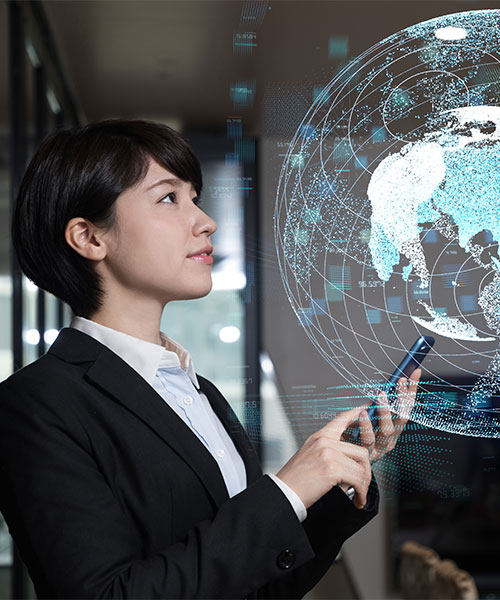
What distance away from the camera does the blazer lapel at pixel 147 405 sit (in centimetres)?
84

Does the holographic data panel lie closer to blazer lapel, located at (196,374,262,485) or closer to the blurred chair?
blazer lapel, located at (196,374,262,485)

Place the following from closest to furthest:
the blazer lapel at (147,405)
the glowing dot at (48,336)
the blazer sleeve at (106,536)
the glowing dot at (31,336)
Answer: the blazer sleeve at (106,536)
the blazer lapel at (147,405)
the glowing dot at (31,336)
the glowing dot at (48,336)

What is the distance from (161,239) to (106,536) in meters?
0.35

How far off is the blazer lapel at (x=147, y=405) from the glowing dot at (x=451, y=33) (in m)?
0.56

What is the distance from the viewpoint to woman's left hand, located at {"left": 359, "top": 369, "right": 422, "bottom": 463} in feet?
2.76

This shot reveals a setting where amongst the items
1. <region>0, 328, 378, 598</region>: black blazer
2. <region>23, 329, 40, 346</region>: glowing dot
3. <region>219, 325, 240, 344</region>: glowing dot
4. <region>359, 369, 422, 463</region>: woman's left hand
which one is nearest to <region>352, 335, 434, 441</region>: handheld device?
<region>359, 369, 422, 463</region>: woman's left hand

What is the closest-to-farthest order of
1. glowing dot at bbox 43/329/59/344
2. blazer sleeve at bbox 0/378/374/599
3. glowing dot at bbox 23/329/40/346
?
1. blazer sleeve at bbox 0/378/374/599
2. glowing dot at bbox 23/329/40/346
3. glowing dot at bbox 43/329/59/344

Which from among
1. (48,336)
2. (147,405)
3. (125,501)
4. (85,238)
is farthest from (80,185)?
(48,336)

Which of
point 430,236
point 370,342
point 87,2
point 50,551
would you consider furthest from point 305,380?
point 87,2

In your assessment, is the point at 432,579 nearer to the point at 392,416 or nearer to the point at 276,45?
the point at 392,416

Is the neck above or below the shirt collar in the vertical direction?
above

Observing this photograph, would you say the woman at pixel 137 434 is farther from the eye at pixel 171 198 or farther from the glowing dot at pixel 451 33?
the glowing dot at pixel 451 33

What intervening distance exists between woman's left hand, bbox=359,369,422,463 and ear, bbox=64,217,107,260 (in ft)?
1.29

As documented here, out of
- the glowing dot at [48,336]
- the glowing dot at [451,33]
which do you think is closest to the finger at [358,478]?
the glowing dot at [451,33]
